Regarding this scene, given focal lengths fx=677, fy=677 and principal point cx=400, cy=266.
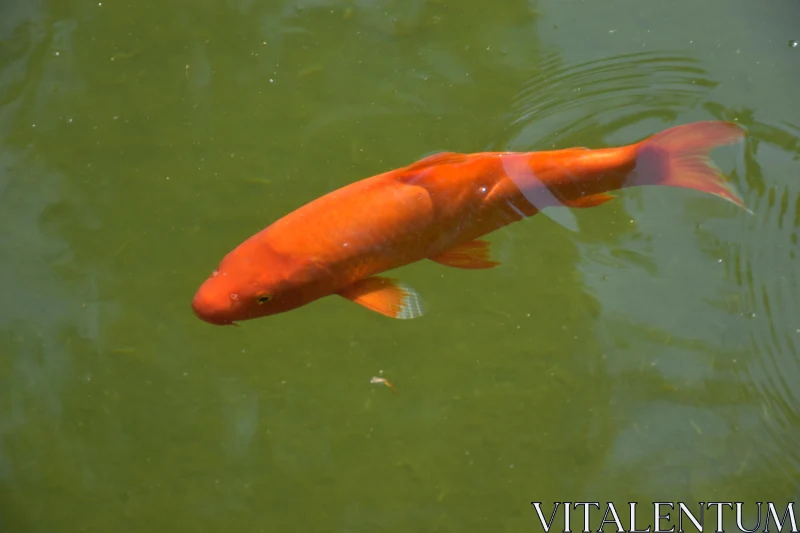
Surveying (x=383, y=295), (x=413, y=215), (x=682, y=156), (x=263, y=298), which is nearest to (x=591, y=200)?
(x=682, y=156)

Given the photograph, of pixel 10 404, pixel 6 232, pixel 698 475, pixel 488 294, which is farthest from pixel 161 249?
pixel 698 475

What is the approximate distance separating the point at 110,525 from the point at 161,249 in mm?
1320

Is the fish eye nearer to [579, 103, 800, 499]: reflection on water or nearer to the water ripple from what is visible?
the water ripple

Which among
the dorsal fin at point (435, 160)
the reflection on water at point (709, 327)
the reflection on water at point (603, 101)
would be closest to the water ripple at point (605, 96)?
the reflection on water at point (603, 101)

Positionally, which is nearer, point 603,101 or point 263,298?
point 263,298

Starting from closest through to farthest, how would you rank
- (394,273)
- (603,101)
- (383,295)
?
(383,295) → (603,101) → (394,273)

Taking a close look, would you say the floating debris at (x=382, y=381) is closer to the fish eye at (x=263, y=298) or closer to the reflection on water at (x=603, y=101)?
the fish eye at (x=263, y=298)

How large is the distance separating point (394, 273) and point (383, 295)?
28.2 inches

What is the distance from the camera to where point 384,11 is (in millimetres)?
3277

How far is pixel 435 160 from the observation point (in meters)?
2.41

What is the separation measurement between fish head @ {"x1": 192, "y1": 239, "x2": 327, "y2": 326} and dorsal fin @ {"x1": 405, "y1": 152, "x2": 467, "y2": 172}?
1.58ft

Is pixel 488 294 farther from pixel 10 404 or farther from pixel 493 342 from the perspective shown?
pixel 10 404

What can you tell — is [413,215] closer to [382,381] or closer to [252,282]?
[252,282]

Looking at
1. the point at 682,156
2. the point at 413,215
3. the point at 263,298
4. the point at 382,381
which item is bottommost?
the point at 382,381
